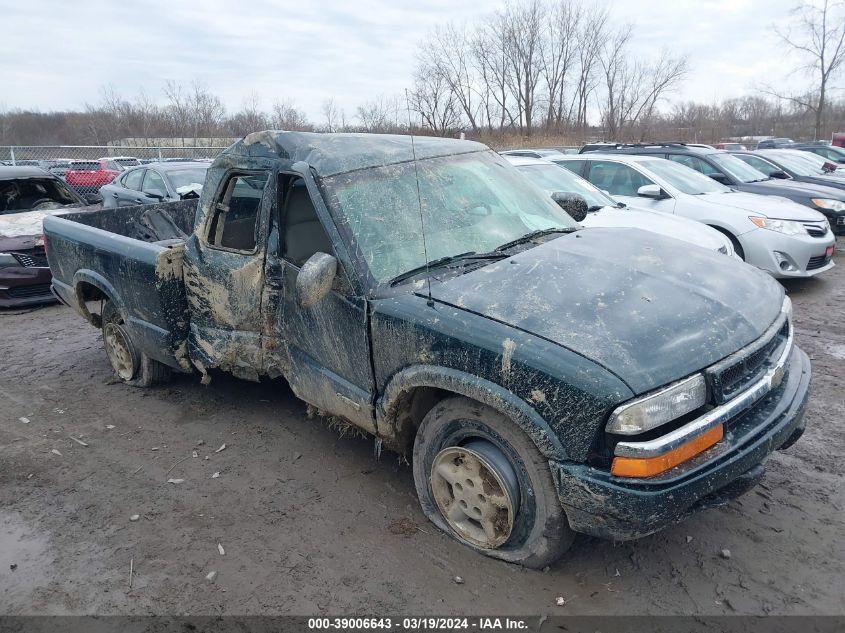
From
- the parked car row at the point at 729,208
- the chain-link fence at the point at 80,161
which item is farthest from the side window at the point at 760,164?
the chain-link fence at the point at 80,161

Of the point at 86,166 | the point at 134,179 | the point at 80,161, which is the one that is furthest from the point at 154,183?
the point at 80,161

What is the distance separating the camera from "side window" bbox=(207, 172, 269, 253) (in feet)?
12.5

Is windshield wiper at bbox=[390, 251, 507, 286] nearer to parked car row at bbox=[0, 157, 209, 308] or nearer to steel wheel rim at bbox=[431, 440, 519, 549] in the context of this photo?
steel wheel rim at bbox=[431, 440, 519, 549]

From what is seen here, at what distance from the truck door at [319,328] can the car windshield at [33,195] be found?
7.11m

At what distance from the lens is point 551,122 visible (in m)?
42.8

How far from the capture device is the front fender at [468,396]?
243 cm

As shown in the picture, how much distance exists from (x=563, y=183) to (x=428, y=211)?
444 centimetres

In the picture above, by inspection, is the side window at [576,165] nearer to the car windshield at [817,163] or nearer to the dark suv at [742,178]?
the dark suv at [742,178]

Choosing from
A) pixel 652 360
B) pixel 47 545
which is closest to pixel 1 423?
pixel 47 545

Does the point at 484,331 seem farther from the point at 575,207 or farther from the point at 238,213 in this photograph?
the point at 575,207

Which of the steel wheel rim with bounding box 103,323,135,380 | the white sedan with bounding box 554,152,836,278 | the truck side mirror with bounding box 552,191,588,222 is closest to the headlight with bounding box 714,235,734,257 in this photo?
the white sedan with bounding box 554,152,836,278

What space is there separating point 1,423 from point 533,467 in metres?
4.21

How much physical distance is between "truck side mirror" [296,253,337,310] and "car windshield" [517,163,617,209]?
462 centimetres

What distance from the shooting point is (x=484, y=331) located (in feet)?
8.50
